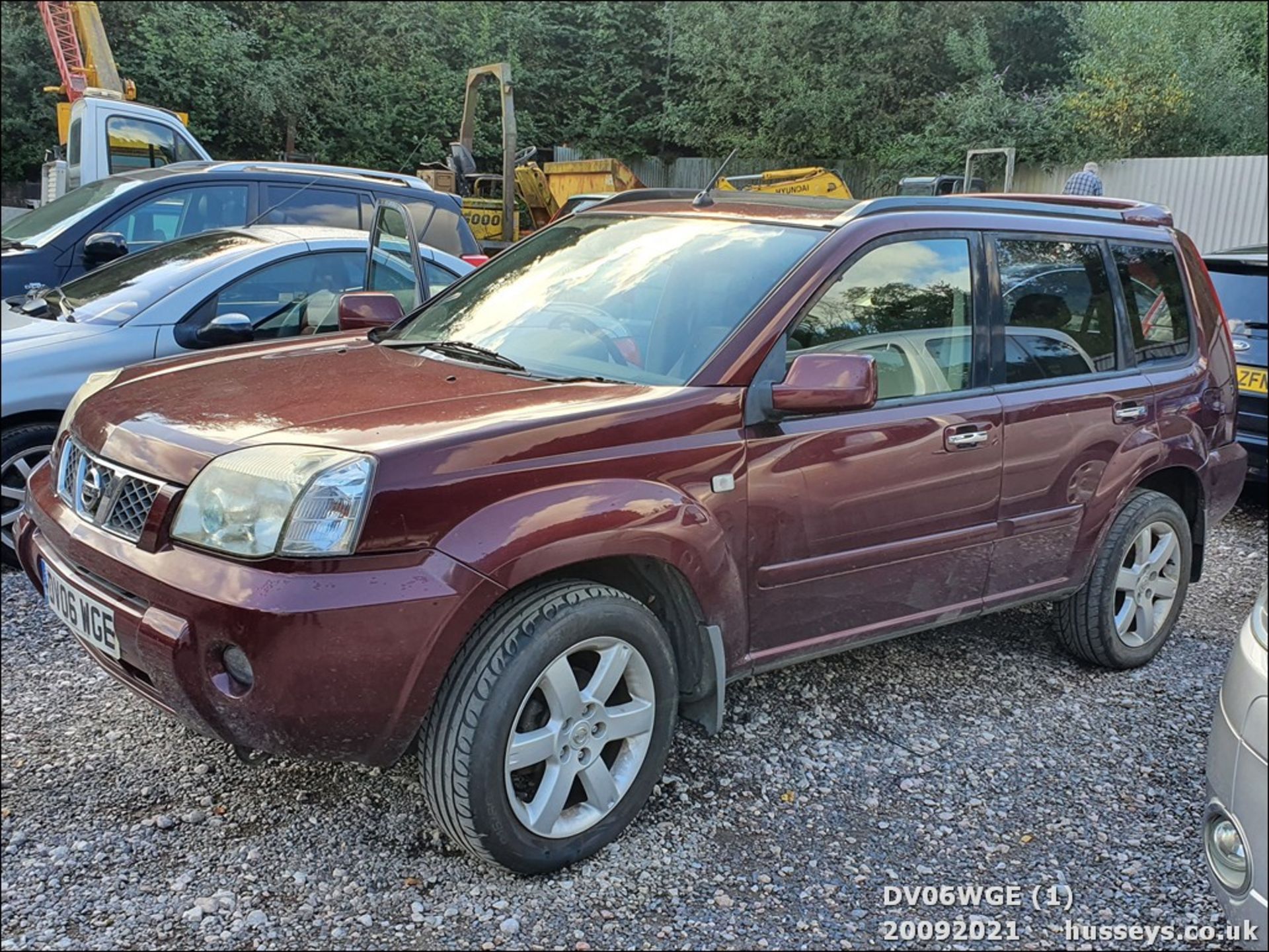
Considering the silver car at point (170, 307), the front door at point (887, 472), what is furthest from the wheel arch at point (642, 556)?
the silver car at point (170, 307)

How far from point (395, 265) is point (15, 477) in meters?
2.15

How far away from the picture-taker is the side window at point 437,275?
599cm

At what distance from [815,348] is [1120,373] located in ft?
4.88

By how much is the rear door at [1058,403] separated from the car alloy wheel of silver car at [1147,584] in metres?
0.33

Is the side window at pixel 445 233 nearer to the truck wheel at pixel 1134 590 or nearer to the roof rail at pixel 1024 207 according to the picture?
the roof rail at pixel 1024 207

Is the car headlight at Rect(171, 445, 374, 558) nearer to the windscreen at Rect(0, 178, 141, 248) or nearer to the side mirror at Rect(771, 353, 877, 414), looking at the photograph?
the side mirror at Rect(771, 353, 877, 414)

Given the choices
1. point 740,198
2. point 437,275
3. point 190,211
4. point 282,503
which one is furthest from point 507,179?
point 282,503

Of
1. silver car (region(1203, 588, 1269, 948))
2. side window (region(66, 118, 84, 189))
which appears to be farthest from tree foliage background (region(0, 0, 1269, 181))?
silver car (region(1203, 588, 1269, 948))

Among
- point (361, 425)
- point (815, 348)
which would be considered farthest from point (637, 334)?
point (361, 425)

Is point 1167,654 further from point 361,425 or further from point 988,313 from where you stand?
point 361,425

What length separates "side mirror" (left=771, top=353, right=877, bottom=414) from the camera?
2.83 meters

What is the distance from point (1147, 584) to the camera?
4.20m

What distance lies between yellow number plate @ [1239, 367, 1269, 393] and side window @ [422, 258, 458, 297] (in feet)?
14.9

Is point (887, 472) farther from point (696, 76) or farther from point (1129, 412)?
point (696, 76)
